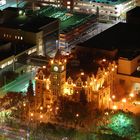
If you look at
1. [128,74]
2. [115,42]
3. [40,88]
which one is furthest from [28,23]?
[40,88]

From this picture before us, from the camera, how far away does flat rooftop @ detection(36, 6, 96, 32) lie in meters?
56.8

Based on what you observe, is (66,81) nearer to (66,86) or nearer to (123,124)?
(66,86)

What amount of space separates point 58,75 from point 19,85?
707 cm

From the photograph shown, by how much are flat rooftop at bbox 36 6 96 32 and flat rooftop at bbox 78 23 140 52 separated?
21.0 ft

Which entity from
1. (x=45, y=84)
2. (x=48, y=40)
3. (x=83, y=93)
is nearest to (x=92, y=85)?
(x=83, y=93)

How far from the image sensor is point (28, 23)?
174ft

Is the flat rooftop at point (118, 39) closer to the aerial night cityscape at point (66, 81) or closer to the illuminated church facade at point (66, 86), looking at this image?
the aerial night cityscape at point (66, 81)

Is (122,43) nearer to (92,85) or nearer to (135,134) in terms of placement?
(92,85)

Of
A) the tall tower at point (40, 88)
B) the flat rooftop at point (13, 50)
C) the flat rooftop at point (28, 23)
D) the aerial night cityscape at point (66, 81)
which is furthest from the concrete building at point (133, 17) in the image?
the tall tower at point (40, 88)

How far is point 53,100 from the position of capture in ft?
127

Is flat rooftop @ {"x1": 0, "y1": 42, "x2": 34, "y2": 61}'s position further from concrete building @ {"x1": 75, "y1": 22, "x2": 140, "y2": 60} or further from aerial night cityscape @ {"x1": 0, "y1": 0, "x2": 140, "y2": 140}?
concrete building @ {"x1": 75, "y1": 22, "x2": 140, "y2": 60}

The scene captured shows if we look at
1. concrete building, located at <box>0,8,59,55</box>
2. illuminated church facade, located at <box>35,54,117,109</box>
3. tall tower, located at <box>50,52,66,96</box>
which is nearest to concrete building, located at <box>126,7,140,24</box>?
concrete building, located at <box>0,8,59,55</box>

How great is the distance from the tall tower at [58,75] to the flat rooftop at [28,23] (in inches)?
497

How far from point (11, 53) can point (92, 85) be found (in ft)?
37.8
